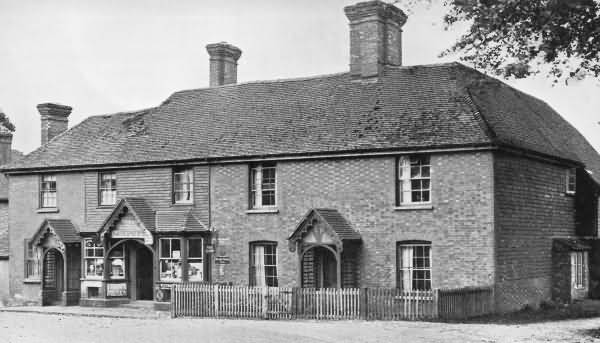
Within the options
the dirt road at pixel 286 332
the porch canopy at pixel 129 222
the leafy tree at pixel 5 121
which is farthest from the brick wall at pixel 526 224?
the leafy tree at pixel 5 121

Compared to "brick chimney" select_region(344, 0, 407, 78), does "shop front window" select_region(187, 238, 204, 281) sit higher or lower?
lower

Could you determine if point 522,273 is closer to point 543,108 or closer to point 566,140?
point 566,140

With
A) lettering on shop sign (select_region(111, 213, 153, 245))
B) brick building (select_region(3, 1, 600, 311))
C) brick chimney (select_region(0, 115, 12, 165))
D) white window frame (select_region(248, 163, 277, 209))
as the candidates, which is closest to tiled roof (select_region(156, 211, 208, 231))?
brick building (select_region(3, 1, 600, 311))

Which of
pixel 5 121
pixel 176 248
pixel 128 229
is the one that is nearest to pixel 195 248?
pixel 176 248

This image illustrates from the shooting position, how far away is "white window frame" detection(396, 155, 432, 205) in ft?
99.3

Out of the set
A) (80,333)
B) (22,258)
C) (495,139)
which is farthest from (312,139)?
(22,258)

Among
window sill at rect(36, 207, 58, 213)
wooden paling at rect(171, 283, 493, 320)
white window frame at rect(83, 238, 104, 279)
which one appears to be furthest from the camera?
window sill at rect(36, 207, 58, 213)

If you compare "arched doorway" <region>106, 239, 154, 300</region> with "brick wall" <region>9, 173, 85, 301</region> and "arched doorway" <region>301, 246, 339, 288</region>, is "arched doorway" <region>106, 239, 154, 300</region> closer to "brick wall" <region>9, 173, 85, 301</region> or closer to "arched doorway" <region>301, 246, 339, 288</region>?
"brick wall" <region>9, 173, 85, 301</region>

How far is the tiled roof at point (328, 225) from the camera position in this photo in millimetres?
30375

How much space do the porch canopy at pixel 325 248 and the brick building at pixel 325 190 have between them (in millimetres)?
60

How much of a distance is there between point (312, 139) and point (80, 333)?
11148mm

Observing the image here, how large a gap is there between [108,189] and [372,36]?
485 inches

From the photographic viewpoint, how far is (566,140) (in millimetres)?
38031

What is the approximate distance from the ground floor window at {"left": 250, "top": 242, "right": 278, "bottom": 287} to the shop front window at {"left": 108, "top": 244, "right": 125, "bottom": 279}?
5.88 meters
